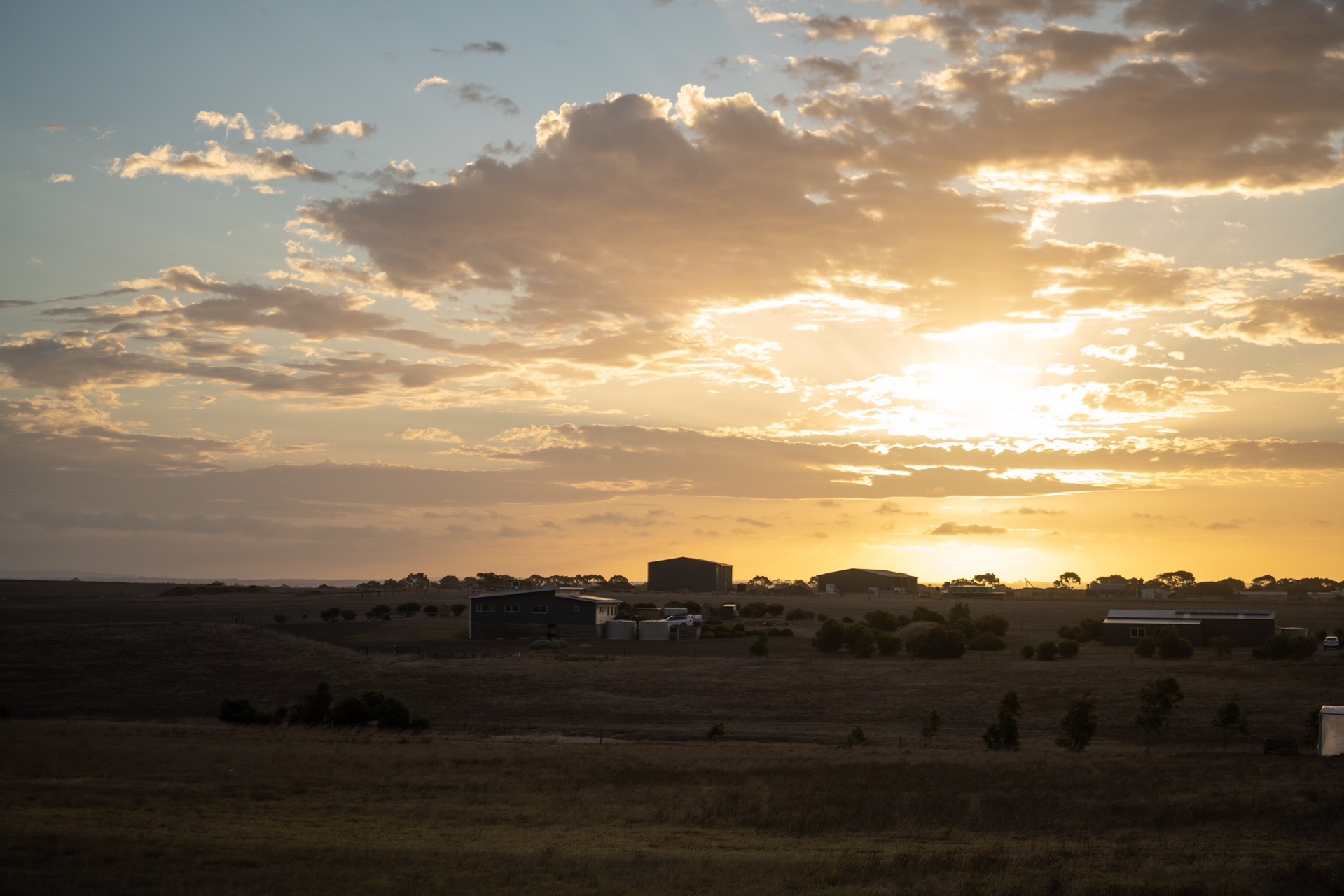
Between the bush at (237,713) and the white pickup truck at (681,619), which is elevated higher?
the white pickup truck at (681,619)

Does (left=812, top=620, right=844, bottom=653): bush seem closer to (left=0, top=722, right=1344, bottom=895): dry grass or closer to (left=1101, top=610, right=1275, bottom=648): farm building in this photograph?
(left=1101, top=610, right=1275, bottom=648): farm building

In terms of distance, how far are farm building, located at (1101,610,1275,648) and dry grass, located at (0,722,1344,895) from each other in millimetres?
56950

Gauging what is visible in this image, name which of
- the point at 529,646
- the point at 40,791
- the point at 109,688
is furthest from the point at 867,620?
the point at 40,791

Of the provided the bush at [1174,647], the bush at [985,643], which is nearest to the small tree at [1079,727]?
the bush at [1174,647]

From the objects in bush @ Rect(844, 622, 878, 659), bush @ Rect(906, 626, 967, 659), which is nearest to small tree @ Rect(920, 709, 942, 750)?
bush @ Rect(906, 626, 967, 659)

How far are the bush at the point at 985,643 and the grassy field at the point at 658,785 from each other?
15.3m

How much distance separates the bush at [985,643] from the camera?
8988cm

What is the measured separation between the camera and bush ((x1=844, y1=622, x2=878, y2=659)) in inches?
3339

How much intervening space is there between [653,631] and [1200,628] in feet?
166

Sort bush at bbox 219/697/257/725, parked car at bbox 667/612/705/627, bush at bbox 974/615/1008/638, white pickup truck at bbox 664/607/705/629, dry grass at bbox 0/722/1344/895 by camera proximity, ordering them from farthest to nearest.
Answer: white pickup truck at bbox 664/607/705/629, parked car at bbox 667/612/705/627, bush at bbox 974/615/1008/638, bush at bbox 219/697/257/725, dry grass at bbox 0/722/1344/895

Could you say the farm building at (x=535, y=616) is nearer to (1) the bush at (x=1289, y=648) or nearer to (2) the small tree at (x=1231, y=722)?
(1) the bush at (x=1289, y=648)

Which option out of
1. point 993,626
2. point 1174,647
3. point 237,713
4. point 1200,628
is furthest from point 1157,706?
point 993,626

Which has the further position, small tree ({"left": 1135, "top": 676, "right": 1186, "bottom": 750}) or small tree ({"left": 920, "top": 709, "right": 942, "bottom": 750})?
small tree ({"left": 1135, "top": 676, "right": 1186, "bottom": 750})

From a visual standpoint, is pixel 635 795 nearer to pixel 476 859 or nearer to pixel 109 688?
pixel 476 859
